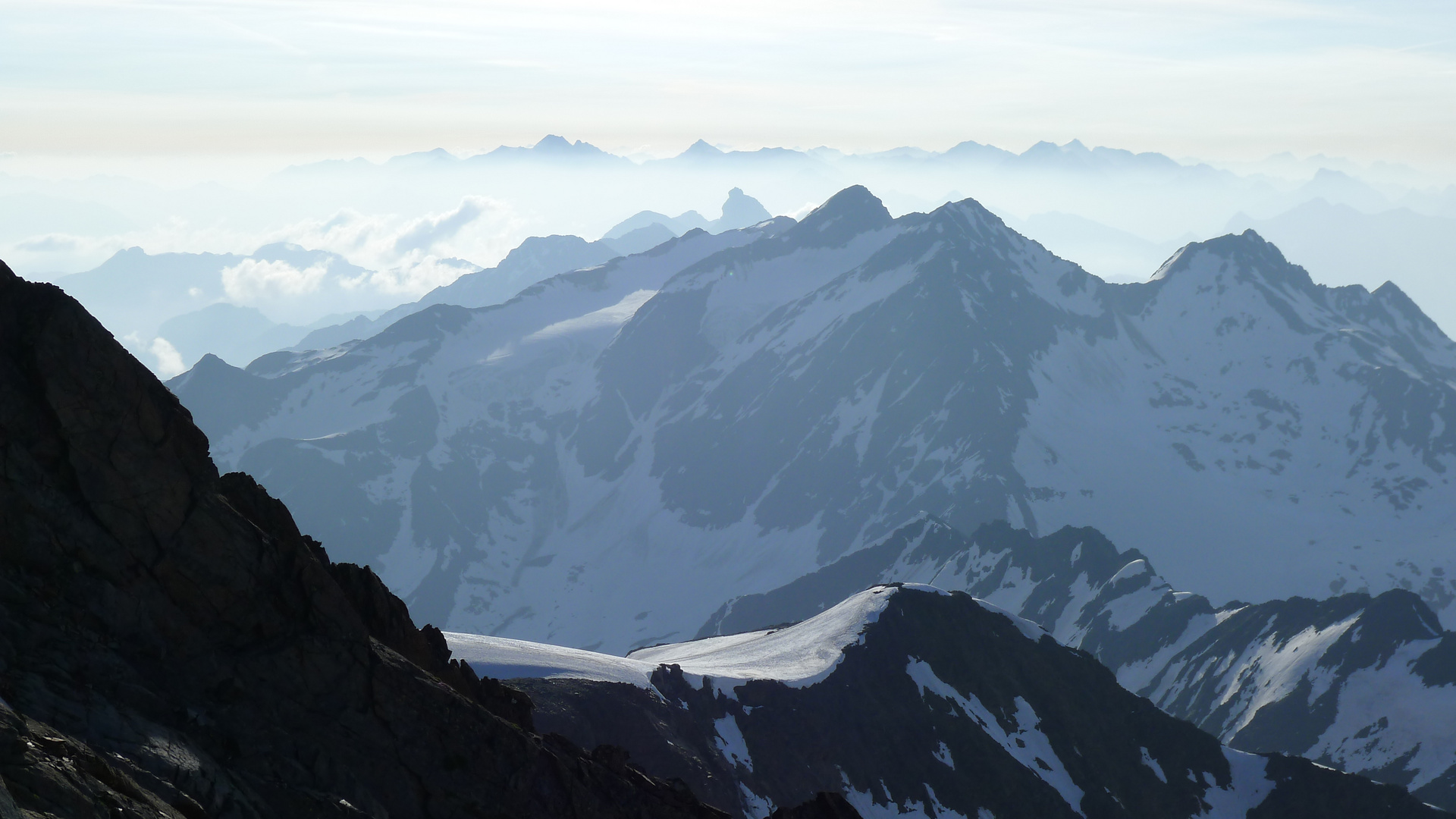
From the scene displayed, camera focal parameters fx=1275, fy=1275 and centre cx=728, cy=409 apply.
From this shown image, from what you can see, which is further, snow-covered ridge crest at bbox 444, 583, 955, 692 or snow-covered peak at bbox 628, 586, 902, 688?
snow-covered peak at bbox 628, 586, 902, 688

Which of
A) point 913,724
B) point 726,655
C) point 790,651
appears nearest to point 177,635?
point 913,724

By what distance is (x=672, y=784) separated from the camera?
2591 inches

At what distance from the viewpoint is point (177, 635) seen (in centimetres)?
4303

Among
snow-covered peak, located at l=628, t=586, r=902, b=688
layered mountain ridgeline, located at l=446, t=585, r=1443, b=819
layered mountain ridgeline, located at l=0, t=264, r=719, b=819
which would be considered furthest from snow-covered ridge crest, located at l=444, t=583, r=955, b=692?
layered mountain ridgeline, located at l=0, t=264, r=719, b=819

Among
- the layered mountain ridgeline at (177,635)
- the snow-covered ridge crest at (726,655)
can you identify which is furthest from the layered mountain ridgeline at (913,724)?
the layered mountain ridgeline at (177,635)

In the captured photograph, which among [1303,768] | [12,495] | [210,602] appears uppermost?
[12,495]

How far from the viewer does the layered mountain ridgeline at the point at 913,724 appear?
107 meters

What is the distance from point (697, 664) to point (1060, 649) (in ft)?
144

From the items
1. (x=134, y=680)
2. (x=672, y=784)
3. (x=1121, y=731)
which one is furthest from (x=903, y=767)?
(x=134, y=680)

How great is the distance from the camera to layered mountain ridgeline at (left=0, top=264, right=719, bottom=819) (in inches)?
1457

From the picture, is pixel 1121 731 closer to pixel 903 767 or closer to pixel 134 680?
pixel 903 767

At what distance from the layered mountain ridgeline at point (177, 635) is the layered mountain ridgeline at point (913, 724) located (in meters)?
51.2

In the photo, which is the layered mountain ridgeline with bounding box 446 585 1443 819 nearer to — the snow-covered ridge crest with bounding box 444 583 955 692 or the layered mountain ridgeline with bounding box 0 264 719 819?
the snow-covered ridge crest with bounding box 444 583 955 692

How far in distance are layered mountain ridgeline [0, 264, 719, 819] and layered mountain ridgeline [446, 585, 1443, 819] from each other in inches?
2016
